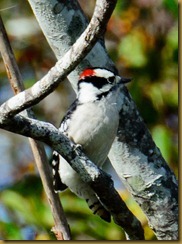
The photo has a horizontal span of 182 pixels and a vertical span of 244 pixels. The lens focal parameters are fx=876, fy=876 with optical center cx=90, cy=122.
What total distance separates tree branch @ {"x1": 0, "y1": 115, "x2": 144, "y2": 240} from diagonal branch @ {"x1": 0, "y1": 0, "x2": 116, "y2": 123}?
0.13ft

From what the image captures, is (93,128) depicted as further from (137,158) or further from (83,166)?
(83,166)

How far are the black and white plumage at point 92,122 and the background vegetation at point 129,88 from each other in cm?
34

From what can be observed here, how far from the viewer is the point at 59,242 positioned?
2.14 m

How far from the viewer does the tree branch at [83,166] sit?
187cm

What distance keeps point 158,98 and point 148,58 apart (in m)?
0.17

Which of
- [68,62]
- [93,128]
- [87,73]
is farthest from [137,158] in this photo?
[68,62]

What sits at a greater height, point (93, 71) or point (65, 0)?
point (65, 0)

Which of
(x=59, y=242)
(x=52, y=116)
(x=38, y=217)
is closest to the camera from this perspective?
(x=59, y=242)

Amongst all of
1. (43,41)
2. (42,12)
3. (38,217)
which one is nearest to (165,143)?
(38,217)

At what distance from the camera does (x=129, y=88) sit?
311cm

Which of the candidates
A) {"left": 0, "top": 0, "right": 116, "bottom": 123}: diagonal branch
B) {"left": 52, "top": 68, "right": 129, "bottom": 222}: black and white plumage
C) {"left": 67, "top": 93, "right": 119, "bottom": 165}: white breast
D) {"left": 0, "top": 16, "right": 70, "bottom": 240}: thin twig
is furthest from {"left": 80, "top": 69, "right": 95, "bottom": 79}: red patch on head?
{"left": 0, "top": 0, "right": 116, "bottom": 123}: diagonal branch

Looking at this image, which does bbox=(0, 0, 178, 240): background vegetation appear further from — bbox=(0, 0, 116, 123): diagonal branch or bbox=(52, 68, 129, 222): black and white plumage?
bbox=(0, 0, 116, 123): diagonal branch

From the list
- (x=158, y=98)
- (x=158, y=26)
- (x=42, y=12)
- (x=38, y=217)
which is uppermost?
(x=42, y=12)

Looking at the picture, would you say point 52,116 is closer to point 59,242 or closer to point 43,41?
point 43,41
